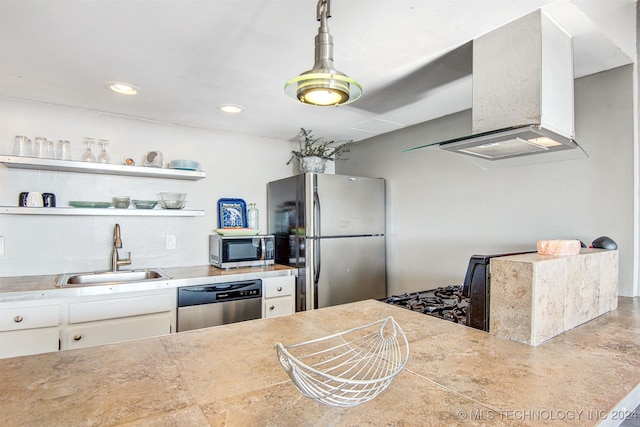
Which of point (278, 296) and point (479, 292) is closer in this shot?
point (479, 292)

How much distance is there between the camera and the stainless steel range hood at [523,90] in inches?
54.8

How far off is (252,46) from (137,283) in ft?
5.56

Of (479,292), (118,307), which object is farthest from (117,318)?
(479,292)

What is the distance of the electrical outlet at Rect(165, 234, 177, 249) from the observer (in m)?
3.03

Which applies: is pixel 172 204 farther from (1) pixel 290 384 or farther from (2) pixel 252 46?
(1) pixel 290 384

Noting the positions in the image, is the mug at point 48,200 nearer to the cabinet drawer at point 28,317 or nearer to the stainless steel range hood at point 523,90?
the cabinet drawer at point 28,317

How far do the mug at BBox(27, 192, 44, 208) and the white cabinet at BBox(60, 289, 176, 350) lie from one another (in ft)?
2.86

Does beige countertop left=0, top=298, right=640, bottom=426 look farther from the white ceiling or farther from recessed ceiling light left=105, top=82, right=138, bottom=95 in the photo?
recessed ceiling light left=105, top=82, right=138, bottom=95

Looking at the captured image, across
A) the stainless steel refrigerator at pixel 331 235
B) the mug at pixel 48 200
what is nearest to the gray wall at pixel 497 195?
the stainless steel refrigerator at pixel 331 235

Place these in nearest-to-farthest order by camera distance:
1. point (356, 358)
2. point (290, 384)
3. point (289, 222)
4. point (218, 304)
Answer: point (290, 384) < point (356, 358) < point (218, 304) < point (289, 222)

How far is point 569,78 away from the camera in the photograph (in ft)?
5.11

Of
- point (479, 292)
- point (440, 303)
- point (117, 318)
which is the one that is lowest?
point (117, 318)

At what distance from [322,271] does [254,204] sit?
104 cm

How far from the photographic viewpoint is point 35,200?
96.1 inches
